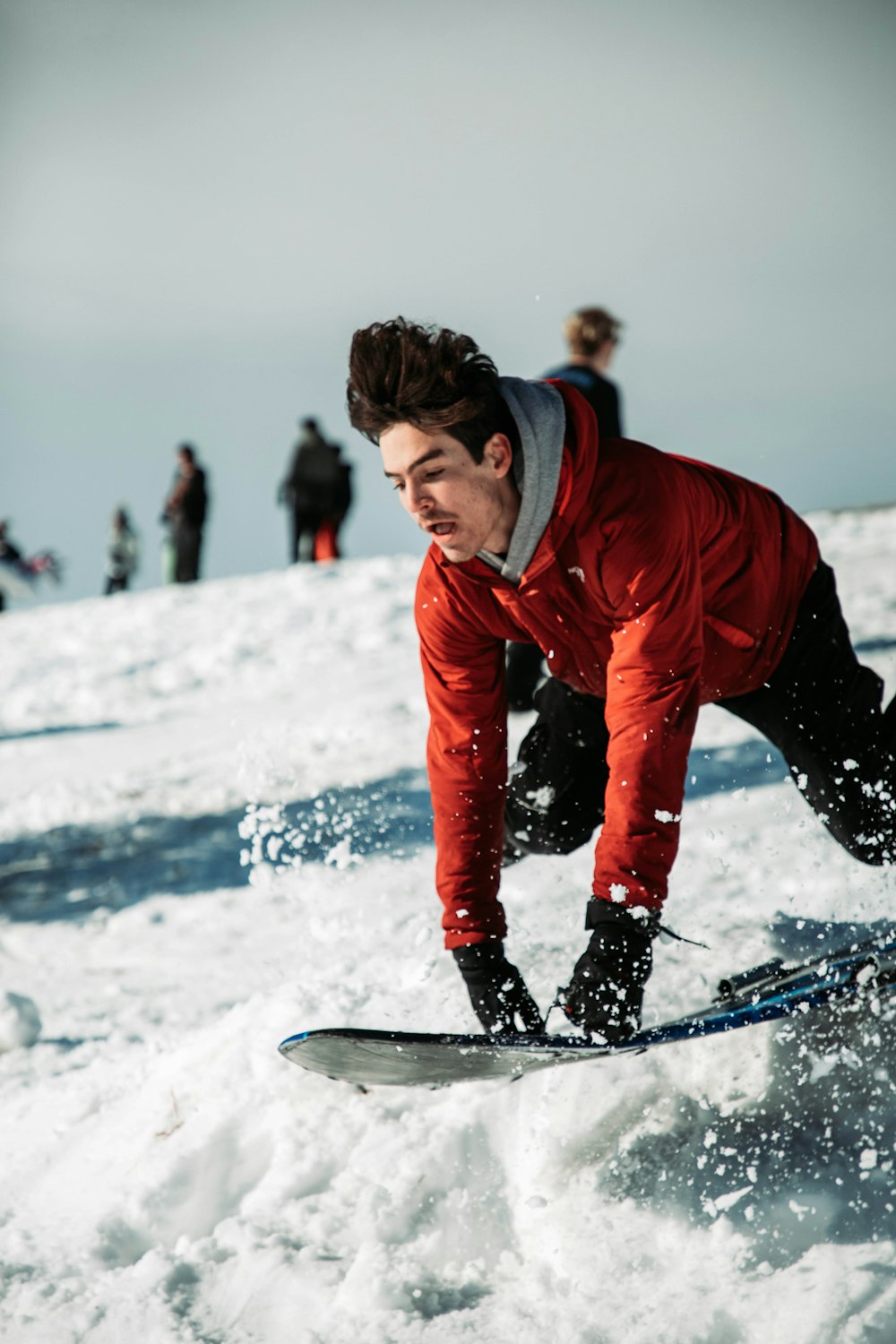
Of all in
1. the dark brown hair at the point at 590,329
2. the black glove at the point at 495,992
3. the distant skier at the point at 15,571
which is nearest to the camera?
the black glove at the point at 495,992

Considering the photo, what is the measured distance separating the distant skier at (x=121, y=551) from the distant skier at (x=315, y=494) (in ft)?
11.0

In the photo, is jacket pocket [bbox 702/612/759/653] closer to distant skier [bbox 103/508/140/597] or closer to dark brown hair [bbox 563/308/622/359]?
dark brown hair [bbox 563/308/622/359]

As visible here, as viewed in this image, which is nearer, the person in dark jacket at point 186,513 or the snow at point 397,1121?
the snow at point 397,1121

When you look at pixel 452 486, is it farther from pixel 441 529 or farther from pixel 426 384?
pixel 426 384

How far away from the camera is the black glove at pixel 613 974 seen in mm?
2207

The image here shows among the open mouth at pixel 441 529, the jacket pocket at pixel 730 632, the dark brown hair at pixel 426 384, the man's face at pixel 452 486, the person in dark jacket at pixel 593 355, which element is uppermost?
the person in dark jacket at pixel 593 355

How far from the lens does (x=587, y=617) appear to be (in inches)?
95.7

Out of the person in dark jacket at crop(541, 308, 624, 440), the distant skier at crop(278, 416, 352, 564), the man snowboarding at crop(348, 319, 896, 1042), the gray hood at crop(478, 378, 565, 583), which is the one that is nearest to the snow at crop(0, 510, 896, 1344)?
the man snowboarding at crop(348, 319, 896, 1042)

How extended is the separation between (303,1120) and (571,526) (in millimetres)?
1567

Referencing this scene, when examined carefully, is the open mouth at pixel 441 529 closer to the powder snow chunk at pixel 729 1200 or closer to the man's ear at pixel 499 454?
the man's ear at pixel 499 454

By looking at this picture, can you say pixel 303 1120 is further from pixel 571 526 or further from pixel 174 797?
pixel 174 797

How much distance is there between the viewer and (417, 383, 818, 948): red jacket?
221 cm

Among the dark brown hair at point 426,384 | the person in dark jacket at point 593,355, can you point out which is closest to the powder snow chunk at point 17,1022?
the dark brown hair at point 426,384

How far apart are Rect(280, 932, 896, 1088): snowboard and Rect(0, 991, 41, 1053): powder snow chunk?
137cm
